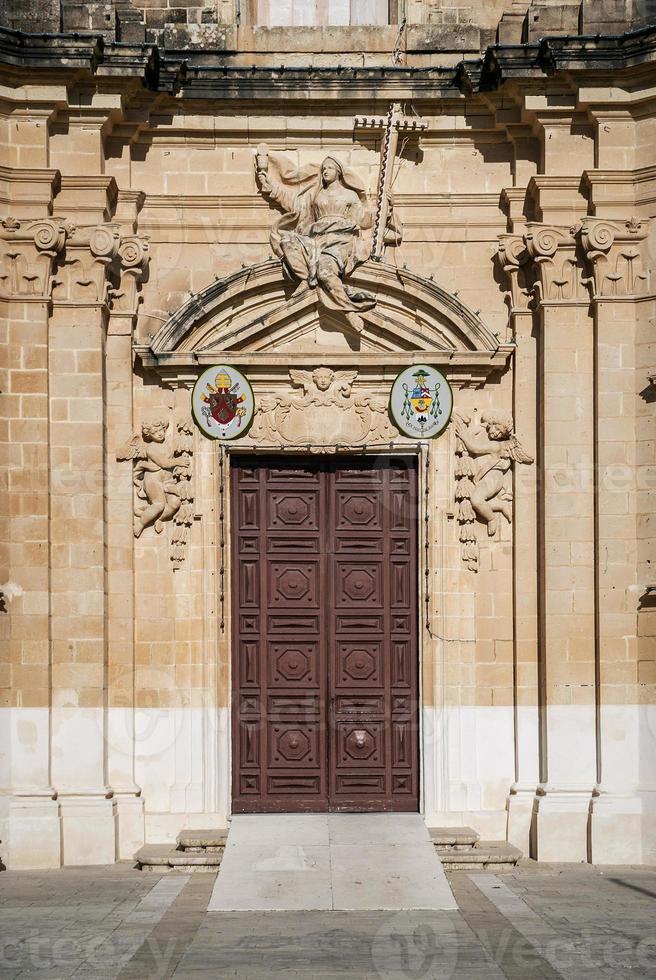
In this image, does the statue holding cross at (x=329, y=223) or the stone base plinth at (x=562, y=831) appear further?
the statue holding cross at (x=329, y=223)

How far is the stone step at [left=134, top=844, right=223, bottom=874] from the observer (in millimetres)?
11953

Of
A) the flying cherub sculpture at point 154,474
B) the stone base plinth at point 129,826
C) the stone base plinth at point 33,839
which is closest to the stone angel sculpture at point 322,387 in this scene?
the flying cherub sculpture at point 154,474

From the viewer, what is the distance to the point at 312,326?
12953 mm

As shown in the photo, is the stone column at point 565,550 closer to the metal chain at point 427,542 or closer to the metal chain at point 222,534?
the metal chain at point 427,542

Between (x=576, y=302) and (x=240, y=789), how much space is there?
4935 millimetres

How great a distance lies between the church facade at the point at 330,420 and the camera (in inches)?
483

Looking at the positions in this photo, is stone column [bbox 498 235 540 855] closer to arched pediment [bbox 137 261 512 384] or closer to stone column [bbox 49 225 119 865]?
arched pediment [bbox 137 261 512 384]

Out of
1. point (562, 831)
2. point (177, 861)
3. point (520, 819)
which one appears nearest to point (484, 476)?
point (520, 819)

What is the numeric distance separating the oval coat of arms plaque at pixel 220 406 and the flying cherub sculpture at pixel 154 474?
326 mm

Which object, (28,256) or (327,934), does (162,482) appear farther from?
(327,934)

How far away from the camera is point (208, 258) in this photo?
13.0m

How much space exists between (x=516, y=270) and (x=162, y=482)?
348 centimetres

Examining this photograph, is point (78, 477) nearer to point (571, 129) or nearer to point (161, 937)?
point (161, 937)

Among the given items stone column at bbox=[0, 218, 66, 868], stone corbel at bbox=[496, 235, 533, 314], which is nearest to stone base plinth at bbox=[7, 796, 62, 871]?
stone column at bbox=[0, 218, 66, 868]
